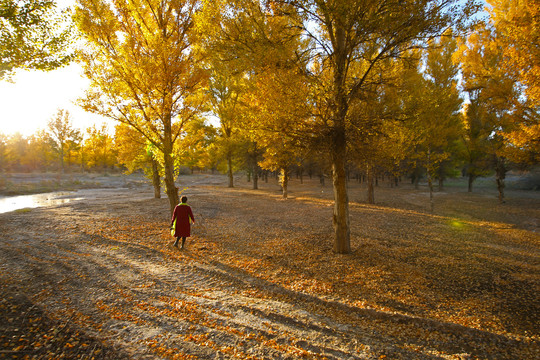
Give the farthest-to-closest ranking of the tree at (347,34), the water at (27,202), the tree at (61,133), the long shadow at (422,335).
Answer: the tree at (61,133), the water at (27,202), the tree at (347,34), the long shadow at (422,335)

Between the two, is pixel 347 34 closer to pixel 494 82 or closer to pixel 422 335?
pixel 422 335

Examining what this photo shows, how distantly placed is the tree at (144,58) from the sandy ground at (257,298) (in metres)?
4.68

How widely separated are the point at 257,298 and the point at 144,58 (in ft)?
30.3

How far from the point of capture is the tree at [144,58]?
30.1 feet

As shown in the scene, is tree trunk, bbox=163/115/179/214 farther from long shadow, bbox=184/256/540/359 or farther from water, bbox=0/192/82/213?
water, bbox=0/192/82/213

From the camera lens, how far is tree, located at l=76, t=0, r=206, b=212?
9.17 m

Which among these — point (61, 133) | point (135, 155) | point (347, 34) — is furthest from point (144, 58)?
point (61, 133)

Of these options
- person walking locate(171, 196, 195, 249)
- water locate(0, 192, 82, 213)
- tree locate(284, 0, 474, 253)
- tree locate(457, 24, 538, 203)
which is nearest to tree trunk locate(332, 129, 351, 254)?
tree locate(284, 0, 474, 253)

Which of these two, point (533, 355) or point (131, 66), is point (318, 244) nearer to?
point (533, 355)

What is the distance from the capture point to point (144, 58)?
922cm

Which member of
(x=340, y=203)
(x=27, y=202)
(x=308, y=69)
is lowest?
(x=27, y=202)

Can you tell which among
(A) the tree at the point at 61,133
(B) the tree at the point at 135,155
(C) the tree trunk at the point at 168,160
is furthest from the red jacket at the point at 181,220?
(A) the tree at the point at 61,133

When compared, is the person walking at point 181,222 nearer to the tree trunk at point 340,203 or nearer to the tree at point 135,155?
the tree trunk at point 340,203

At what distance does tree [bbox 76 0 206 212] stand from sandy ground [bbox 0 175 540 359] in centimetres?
468
